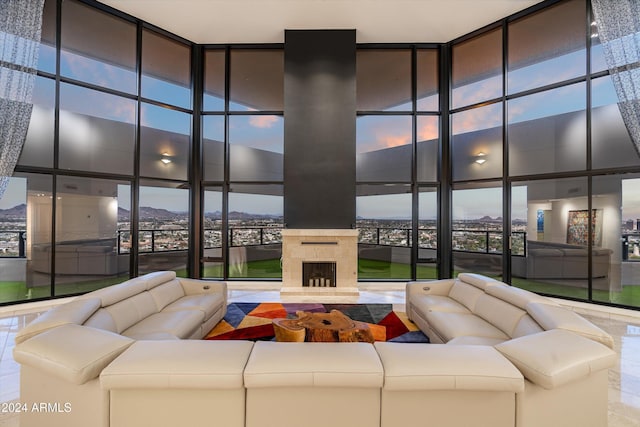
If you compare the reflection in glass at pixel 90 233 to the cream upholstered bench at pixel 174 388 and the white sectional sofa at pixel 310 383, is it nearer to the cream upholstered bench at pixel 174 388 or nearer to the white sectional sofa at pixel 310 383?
the white sectional sofa at pixel 310 383

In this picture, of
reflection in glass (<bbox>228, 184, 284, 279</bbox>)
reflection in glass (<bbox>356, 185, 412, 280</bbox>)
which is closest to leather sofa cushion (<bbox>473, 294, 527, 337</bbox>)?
reflection in glass (<bbox>356, 185, 412, 280</bbox>)

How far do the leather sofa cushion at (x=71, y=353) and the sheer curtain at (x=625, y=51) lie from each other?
21.2 feet

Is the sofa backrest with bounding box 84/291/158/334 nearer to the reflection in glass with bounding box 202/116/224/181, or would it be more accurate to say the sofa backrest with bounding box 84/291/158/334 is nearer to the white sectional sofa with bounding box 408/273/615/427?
the white sectional sofa with bounding box 408/273/615/427

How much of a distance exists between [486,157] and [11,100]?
7.98m

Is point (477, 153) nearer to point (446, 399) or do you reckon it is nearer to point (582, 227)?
point (582, 227)

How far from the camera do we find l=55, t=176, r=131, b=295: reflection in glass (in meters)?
4.80

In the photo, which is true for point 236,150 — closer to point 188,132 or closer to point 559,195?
point 188,132

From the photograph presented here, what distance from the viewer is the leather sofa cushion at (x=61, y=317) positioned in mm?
1839

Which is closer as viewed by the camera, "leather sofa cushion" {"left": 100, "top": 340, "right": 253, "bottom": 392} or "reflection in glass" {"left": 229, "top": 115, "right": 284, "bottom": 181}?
"leather sofa cushion" {"left": 100, "top": 340, "right": 253, "bottom": 392}

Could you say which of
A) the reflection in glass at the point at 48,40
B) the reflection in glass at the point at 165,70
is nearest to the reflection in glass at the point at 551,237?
the reflection in glass at the point at 165,70

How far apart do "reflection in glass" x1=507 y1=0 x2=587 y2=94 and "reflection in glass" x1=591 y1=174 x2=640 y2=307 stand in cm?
196

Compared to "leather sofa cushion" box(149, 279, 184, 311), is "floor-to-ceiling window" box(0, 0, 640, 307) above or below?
above

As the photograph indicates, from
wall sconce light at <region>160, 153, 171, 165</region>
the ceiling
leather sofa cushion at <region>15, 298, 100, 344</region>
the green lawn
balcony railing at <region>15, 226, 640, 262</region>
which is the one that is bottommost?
the green lawn

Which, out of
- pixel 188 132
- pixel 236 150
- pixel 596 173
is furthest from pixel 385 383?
pixel 188 132
